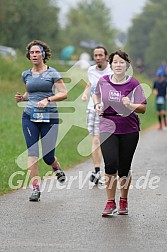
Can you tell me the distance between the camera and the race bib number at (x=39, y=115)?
34.2 ft

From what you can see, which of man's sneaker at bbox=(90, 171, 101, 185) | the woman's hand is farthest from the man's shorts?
the woman's hand

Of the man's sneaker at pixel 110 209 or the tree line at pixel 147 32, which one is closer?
the man's sneaker at pixel 110 209

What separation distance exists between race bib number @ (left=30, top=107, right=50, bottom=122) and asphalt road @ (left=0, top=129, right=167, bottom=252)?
1.04m

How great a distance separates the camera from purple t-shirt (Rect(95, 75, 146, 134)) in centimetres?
912

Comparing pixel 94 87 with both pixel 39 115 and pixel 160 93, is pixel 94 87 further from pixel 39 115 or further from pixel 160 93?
pixel 160 93

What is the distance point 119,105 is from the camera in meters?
9.12

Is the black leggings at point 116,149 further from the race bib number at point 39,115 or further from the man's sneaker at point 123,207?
the race bib number at point 39,115

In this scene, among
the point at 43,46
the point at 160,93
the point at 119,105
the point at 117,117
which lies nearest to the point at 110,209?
the point at 117,117

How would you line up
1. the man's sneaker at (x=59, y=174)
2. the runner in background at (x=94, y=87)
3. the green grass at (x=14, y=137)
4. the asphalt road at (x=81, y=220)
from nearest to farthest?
the asphalt road at (x=81, y=220) → the man's sneaker at (x=59, y=174) → the runner in background at (x=94, y=87) → the green grass at (x=14, y=137)

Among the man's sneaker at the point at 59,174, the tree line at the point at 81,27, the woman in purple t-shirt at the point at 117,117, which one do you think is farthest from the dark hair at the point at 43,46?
the tree line at the point at 81,27

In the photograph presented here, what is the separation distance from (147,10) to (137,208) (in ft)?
413

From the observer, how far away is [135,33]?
133875 millimetres

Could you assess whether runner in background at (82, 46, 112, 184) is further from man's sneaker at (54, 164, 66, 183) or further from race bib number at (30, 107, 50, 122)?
race bib number at (30, 107, 50, 122)

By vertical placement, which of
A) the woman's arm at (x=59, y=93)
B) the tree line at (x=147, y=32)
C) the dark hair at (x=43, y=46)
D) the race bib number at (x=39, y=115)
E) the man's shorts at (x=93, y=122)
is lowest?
the tree line at (x=147, y=32)
